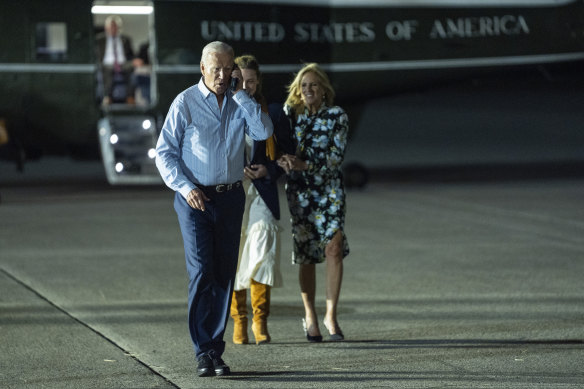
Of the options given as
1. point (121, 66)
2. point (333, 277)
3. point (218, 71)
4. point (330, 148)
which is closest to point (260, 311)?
point (333, 277)

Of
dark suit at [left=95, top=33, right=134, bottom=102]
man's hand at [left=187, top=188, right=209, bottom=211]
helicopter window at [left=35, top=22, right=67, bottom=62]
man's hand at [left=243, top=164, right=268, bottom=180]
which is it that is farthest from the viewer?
dark suit at [left=95, top=33, right=134, bottom=102]

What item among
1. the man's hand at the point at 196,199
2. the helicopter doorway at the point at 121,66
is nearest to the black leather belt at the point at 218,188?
the man's hand at the point at 196,199

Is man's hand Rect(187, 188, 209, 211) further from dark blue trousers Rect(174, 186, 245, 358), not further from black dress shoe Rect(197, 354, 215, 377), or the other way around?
black dress shoe Rect(197, 354, 215, 377)

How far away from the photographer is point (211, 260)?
5594 millimetres

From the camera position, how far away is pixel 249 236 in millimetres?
6395

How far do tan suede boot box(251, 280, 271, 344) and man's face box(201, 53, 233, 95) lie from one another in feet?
4.50

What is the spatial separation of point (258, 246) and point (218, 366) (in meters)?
1.03

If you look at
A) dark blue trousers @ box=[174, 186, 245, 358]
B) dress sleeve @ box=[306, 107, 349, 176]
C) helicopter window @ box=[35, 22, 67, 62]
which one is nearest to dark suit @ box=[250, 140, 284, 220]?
dress sleeve @ box=[306, 107, 349, 176]

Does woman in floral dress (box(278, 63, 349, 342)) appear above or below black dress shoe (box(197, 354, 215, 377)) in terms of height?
above

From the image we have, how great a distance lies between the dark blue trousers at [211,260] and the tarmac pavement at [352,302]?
246 mm

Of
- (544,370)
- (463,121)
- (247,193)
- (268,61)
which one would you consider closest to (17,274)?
(247,193)

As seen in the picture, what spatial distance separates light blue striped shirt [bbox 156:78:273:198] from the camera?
5.52 meters

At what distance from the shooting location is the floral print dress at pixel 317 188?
6469mm

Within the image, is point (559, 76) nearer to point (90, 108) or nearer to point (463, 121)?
point (90, 108)
